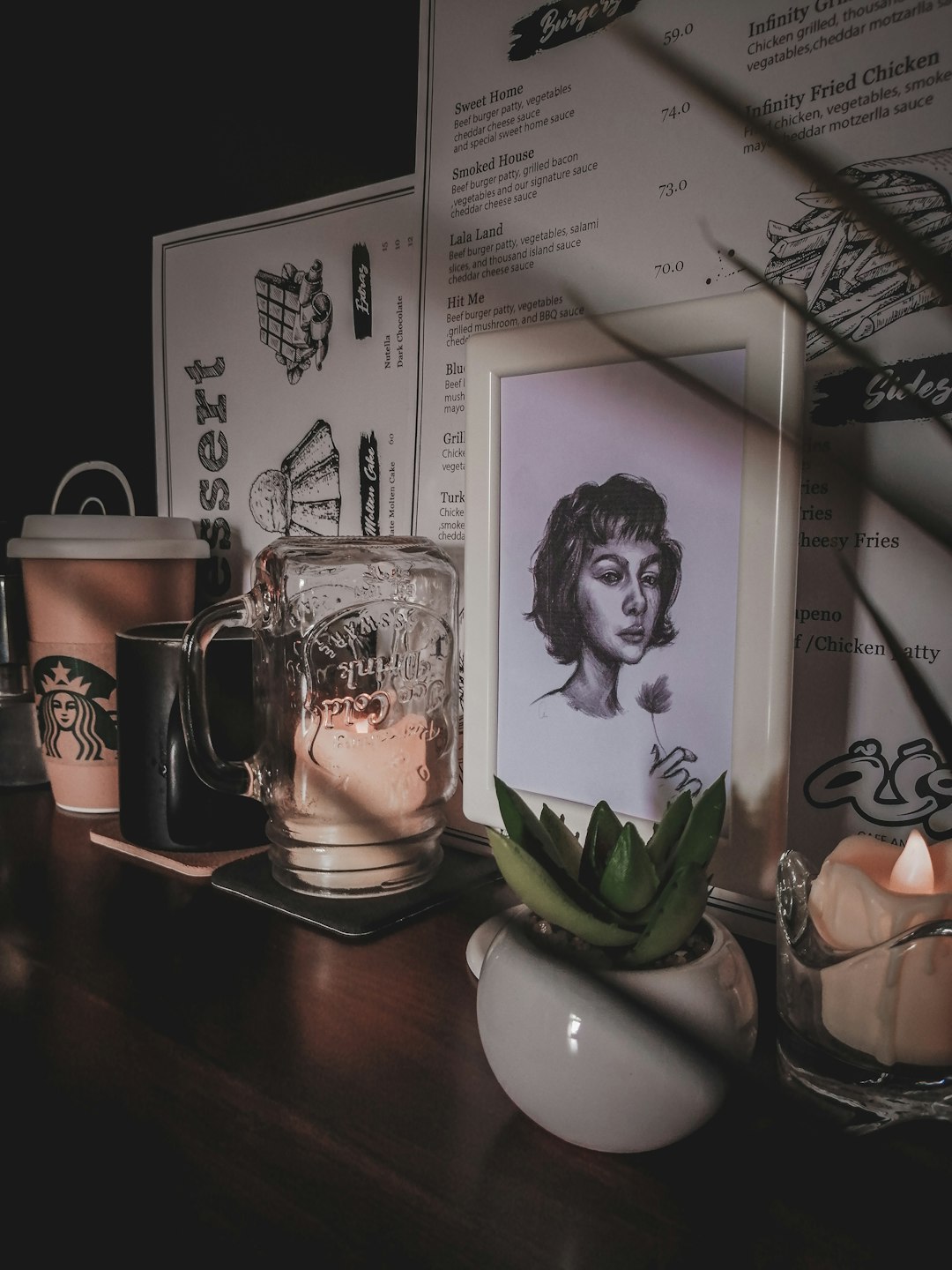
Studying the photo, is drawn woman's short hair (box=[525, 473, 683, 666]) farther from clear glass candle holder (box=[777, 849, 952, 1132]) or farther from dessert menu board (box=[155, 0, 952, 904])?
clear glass candle holder (box=[777, 849, 952, 1132])

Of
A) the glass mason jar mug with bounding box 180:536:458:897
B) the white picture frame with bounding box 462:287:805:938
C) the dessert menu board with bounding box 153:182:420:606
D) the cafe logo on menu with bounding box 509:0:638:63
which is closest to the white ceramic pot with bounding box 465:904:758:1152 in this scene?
the white picture frame with bounding box 462:287:805:938

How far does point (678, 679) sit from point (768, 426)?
0.15 metres

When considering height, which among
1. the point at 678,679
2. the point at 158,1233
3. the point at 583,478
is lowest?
the point at 158,1233

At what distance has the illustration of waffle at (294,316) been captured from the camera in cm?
78

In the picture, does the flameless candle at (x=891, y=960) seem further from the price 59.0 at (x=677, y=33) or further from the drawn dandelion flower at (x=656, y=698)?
the price 59.0 at (x=677, y=33)

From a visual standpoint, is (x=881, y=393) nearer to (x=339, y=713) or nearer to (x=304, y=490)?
(x=339, y=713)

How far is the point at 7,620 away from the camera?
31.4 inches

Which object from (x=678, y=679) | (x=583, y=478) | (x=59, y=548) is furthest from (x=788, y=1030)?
(x=59, y=548)

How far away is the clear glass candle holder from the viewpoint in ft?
1.13

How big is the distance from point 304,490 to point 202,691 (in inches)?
10.3

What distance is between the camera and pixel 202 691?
602 millimetres

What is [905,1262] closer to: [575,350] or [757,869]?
[757,869]

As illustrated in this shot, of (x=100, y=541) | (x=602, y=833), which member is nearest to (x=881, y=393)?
(x=602, y=833)

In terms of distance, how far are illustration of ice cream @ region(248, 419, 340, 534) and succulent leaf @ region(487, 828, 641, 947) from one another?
18.7 inches
